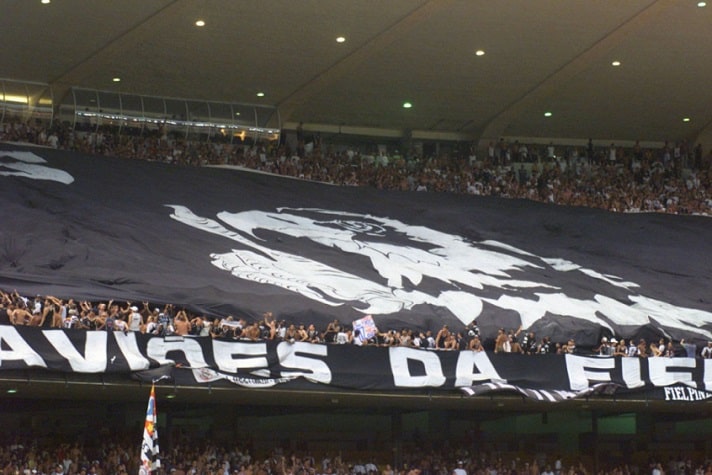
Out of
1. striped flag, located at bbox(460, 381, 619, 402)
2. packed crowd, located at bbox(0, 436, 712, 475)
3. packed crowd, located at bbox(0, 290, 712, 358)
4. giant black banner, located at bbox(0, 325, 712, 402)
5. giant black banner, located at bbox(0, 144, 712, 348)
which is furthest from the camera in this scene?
giant black banner, located at bbox(0, 144, 712, 348)

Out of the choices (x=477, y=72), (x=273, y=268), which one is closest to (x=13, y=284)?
(x=273, y=268)

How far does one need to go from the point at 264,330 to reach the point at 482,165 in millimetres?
21200

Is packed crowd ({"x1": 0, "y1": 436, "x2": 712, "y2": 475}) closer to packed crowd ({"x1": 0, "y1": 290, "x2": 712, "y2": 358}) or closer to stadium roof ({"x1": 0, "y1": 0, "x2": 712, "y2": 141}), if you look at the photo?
packed crowd ({"x1": 0, "y1": 290, "x2": 712, "y2": 358})

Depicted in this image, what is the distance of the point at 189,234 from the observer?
98.5 ft

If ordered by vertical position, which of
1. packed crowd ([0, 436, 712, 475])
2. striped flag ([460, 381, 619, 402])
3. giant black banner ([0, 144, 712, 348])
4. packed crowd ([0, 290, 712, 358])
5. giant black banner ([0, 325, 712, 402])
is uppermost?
giant black banner ([0, 144, 712, 348])

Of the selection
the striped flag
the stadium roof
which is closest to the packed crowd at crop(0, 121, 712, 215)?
the stadium roof

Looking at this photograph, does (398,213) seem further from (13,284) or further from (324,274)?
(13,284)

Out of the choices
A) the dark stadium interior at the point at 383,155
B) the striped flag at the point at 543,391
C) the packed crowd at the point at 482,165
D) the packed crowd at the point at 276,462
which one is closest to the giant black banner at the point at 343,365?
the striped flag at the point at 543,391

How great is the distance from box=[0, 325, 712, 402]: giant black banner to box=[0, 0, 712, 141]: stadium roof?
45.4 feet

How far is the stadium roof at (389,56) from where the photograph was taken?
112 feet

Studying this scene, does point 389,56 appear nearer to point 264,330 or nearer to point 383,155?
point 383,155

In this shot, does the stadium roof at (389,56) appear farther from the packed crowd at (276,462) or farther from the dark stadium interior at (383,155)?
the packed crowd at (276,462)

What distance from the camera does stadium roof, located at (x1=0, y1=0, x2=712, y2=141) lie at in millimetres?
34125

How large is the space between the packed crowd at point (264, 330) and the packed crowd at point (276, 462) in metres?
2.64
